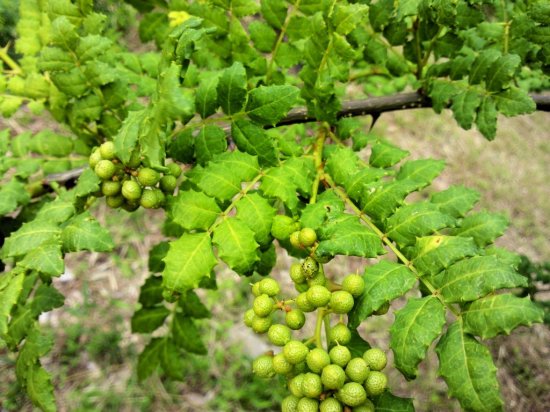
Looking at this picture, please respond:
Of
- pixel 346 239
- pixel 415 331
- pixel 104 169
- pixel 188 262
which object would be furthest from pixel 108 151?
pixel 415 331

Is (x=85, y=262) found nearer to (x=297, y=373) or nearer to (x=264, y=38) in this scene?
(x=264, y=38)

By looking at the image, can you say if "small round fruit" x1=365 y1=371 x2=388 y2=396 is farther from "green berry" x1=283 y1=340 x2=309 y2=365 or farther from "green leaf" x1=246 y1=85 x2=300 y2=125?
"green leaf" x1=246 y1=85 x2=300 y2=125

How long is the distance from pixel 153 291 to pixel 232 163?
3.04 ft

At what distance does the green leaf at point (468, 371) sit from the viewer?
1.00 meters

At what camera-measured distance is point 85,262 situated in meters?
3.96

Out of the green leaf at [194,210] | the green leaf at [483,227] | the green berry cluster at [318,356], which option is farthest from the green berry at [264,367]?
the green leaf at [483,227]

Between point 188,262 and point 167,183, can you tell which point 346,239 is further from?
point 167,183

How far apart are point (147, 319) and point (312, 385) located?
1205mm

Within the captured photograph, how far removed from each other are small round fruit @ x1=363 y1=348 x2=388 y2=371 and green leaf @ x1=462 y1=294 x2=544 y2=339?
19cm

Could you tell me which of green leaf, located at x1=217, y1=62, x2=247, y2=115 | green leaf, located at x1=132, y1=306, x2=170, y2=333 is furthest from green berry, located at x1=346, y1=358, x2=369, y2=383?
green leaf, located at x1=132, y1=306, x2=170, y2=333

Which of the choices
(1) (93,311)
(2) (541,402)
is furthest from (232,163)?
(2) (541,402)

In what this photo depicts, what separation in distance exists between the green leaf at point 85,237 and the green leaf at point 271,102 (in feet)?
1.65

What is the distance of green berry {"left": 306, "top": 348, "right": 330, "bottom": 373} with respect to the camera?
42.7 inches

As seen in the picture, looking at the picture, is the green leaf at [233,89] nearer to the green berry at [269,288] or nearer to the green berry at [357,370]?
the green berry at [269,288]
